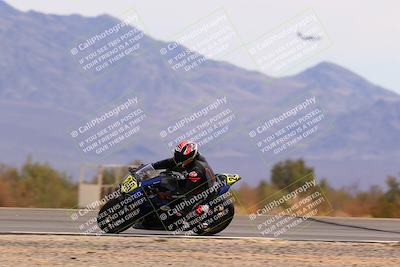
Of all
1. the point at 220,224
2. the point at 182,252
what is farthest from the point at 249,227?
the point at 182,252

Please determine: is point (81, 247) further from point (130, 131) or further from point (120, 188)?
point (130, 131)

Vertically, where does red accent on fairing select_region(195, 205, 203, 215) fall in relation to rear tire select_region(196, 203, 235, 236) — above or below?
above

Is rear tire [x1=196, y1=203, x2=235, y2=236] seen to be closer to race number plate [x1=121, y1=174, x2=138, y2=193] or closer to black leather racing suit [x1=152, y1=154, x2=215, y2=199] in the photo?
black leather racing suit [x1=152, y1=154, x2=215, y2=199]

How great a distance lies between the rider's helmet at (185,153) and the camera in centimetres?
1650

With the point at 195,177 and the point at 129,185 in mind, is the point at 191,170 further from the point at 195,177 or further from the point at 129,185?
the point at 129,185

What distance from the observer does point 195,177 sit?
16.5 m

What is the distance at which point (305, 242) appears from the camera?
1633 cm

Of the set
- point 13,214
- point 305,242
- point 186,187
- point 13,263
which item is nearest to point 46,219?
point 13,214

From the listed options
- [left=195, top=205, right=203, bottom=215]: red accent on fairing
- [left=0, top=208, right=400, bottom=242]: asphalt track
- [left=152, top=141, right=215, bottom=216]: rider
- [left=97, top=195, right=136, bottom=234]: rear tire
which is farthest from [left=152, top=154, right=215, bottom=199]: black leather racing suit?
[left=97, top=195, right=136, bottom=234]: rear tire

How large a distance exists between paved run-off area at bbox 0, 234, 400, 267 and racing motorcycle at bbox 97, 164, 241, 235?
0.64 meters

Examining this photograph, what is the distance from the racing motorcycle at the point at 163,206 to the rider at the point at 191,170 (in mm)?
73

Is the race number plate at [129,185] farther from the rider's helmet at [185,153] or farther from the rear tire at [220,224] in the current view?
the rear tire at [220,224]

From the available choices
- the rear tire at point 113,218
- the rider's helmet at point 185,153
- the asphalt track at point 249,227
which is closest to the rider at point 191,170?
the rider's helmet at point 185,153

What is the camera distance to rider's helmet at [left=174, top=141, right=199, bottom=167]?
16.5m
